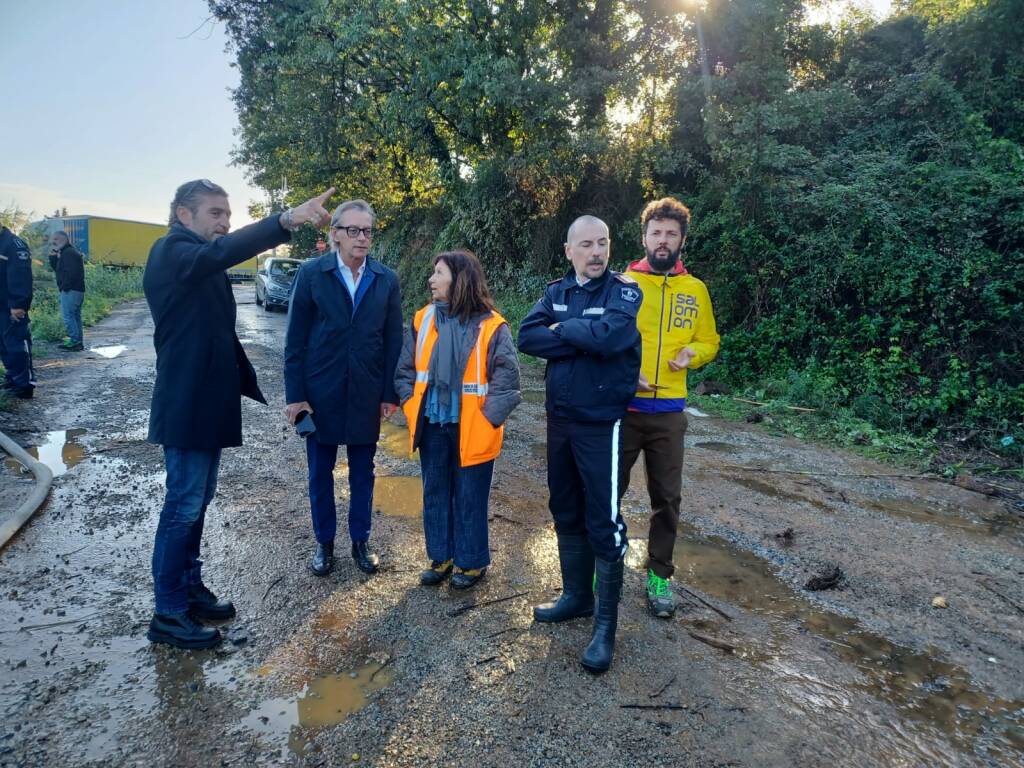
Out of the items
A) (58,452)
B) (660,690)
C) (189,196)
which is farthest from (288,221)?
(58,452)

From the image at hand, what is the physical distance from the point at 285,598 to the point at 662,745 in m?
2.09

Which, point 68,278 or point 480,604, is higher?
point 68,278

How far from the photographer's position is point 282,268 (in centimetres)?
2041

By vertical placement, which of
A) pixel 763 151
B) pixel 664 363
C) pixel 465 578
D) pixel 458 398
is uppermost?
pixel 763 151

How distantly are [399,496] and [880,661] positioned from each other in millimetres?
3364

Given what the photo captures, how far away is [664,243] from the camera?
3.20m

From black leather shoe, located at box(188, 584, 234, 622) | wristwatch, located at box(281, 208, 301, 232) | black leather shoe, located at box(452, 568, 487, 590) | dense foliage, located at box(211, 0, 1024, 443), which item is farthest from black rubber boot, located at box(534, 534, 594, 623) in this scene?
dense foliage, located at box(211, 0, 1024, 443)

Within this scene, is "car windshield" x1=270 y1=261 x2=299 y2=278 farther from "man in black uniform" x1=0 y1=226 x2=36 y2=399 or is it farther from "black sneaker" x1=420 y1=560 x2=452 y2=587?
"black sneaker" x1=420 y1=560 x2=452 y2=587

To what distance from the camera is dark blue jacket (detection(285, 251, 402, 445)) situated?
3.42m

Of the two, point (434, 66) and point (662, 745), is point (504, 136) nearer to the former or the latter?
point (434, 66)

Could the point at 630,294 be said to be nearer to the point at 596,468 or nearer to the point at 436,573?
the point at 596,468

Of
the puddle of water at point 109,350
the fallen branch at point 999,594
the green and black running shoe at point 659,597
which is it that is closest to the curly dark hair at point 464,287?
the green and black running shoe at point 659,597

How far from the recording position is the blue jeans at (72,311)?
1091cm

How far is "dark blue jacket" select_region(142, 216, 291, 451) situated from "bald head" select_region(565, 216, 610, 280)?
52.0 inches
